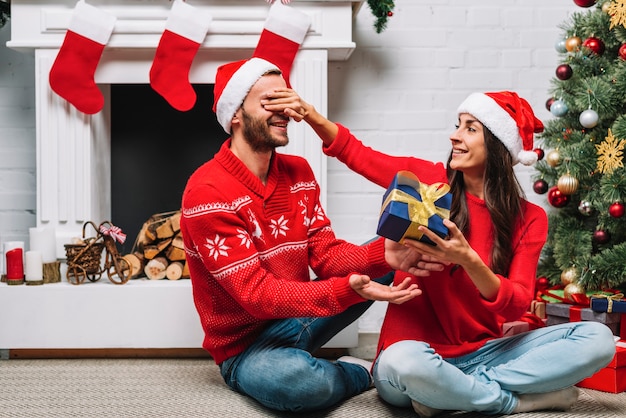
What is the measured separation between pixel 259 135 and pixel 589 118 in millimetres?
1173

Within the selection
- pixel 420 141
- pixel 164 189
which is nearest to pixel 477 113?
pixel 420 141

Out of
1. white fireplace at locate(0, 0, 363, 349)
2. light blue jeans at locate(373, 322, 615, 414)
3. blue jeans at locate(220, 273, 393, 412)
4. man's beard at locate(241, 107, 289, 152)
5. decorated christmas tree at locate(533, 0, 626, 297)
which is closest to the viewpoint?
light blue jeans at locate(373, 322, 615, 414)

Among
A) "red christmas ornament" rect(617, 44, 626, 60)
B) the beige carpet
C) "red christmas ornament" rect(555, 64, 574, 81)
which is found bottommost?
the beige carpet

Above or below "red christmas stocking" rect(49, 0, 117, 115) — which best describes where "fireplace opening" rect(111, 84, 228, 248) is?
below

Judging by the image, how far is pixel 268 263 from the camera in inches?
78.2

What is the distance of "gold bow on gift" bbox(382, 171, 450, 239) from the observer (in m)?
1.65

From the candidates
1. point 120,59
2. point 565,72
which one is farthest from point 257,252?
point 565,72

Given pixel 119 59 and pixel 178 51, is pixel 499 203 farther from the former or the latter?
pixel 119 59

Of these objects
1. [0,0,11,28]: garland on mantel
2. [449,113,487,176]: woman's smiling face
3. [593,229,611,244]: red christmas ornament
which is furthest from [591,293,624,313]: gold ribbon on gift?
[0,0,11,28]: garland on mantel

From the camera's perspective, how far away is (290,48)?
2.63 meters

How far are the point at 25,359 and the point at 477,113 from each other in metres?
1.76

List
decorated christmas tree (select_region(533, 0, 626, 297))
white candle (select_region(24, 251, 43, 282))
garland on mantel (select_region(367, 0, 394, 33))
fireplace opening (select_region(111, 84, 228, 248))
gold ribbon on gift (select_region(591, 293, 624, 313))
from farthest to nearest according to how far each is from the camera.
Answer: fireplace opening (select_region(111, 84, 228, 248)) → garland on mantel (select_region(367, 0, 394, 33)) → white candle (select_region(24, 251, 43, 282)) → decorated christmas tree (select_region(533, 0, 626, 297)) → gold ribbon on gift (select_region(591, 293, 624, 313))

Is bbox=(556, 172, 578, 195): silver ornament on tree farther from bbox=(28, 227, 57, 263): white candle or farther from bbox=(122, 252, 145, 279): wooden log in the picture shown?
bbox=(28, 227, 57, 263): white candle

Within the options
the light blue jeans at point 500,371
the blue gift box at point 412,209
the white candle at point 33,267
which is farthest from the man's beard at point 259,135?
the white candle at point 33,267
